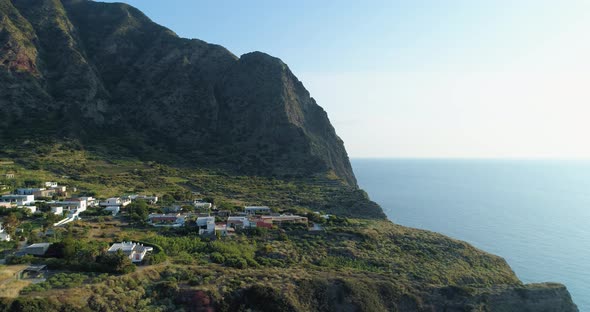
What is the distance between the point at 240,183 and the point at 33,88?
2146 inches

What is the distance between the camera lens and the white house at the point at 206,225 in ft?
136

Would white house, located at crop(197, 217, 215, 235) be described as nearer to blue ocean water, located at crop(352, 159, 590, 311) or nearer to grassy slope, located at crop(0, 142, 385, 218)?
grassy slope, located at crop(0, 142, 385, 218)

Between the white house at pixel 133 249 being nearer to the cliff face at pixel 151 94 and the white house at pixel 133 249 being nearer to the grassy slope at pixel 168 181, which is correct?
the grassy slope at pixel 168 181

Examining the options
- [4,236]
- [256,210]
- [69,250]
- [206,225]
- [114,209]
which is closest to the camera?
[69,250]

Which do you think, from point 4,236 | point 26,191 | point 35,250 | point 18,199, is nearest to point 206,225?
point 35,250

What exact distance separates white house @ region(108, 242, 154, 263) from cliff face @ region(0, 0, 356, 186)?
56917mm

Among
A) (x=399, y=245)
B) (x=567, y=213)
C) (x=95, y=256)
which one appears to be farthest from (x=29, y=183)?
(x=567, y=213)

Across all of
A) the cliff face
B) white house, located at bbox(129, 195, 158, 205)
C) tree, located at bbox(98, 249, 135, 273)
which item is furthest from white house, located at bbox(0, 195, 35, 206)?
the cliff face

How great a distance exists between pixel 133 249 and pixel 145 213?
14.5m

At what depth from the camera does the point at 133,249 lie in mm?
32219

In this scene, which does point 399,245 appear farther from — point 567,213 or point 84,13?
point 84,13

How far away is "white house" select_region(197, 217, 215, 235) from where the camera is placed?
41375mm

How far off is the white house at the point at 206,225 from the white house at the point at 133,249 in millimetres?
7874

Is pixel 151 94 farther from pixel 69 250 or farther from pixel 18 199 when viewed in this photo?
pixel 69 250
